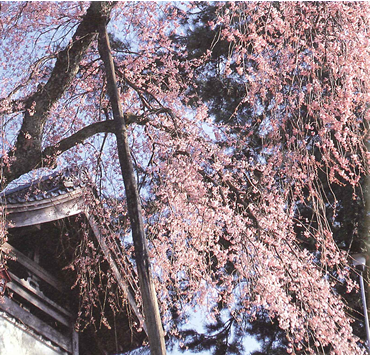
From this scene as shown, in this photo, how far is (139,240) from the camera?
428cm

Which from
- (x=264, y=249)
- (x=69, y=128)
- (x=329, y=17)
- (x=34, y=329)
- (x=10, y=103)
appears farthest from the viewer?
(x=69, y=128)

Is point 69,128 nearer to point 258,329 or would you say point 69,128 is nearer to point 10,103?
point 10,103

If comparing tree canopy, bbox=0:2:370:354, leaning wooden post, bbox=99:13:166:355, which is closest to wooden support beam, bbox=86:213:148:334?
tree canopy, bbox=0:2:370:354

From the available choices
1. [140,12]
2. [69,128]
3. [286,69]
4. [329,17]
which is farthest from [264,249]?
[140,12]

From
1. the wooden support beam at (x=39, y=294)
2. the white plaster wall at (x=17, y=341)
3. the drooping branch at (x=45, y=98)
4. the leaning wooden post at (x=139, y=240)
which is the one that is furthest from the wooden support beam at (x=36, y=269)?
the leaning wooden post at (x=139, y=240)

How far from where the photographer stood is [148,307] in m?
4.08

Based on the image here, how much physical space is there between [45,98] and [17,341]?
287cm

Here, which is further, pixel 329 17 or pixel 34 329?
pixel 34 329

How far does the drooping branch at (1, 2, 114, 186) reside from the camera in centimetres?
520

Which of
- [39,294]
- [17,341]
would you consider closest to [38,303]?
[39,294]

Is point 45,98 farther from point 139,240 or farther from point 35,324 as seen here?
point 35,324

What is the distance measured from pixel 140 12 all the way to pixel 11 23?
1804mm

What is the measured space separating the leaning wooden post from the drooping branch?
478 mm

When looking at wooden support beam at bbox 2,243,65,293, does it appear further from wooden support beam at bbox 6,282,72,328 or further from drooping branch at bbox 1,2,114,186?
drooping branch at bbox 1,2,114,186
